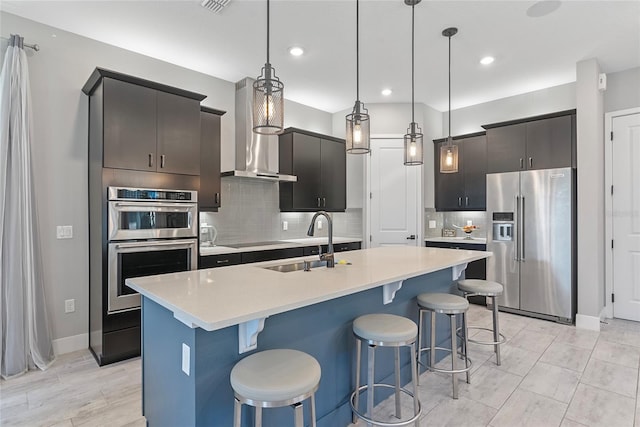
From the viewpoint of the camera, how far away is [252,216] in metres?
4.68

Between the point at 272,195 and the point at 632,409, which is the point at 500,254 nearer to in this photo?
the point at 632,409

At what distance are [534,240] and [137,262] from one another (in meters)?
4.40

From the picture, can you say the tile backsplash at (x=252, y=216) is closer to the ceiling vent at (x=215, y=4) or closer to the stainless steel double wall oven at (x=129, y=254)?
the stainless steel double wall oven at (x=129, y=254)

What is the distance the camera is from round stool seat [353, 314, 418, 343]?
73.6 inches

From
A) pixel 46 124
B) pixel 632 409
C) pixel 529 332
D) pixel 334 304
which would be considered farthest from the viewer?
pixel 529 332

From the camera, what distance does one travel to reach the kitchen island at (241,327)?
147 cm

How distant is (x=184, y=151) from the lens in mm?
3371

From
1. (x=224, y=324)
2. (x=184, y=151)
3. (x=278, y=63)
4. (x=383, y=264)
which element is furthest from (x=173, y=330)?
(x=278, y=63)

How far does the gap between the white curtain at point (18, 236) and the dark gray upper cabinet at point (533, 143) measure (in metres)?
5.14

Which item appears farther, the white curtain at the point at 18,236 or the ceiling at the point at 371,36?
the ceiling at the point at 371,36

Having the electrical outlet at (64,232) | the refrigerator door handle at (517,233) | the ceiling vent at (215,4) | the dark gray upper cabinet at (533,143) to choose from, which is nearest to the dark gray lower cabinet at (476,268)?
the refrigerator door handle at (517,233)

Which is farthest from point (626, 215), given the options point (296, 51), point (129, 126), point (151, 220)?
point (129, 126)

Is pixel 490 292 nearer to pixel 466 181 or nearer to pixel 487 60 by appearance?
pixel 487 60

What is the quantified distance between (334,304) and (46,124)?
3.06 meters
